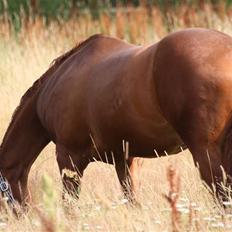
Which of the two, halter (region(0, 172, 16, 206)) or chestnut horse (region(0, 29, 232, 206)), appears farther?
halter (region(0, 172, 16, 206))

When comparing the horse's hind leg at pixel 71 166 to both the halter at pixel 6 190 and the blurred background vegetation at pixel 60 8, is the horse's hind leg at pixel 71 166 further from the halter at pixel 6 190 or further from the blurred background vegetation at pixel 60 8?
the blurred background vegetation at pixel 60 8

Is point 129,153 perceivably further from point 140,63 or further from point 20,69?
point 20,69

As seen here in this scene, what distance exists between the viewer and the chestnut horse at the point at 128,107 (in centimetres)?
490

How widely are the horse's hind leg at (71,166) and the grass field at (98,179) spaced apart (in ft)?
0.29

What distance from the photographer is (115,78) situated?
18.0 ft

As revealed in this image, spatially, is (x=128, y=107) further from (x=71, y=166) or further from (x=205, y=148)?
(x=71, y=166)

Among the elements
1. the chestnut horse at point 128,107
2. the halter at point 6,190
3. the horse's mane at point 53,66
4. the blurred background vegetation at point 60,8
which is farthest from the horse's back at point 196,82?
the blurred background vegetation at point 60,8

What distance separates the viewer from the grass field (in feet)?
14.5

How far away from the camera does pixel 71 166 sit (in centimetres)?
604

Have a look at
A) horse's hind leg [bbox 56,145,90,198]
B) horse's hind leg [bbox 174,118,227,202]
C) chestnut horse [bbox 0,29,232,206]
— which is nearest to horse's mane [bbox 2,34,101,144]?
chestnut horse [bbox 0,29,232,206]

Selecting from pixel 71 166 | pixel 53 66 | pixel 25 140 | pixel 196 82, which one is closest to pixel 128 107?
pixel 196 82

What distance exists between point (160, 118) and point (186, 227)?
977 millimetres

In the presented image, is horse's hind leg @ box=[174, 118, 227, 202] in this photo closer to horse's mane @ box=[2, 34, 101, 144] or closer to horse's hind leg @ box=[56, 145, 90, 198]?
horse's hind leg @ box=[56, 145, 90, 198]

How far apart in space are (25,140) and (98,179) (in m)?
0.73
